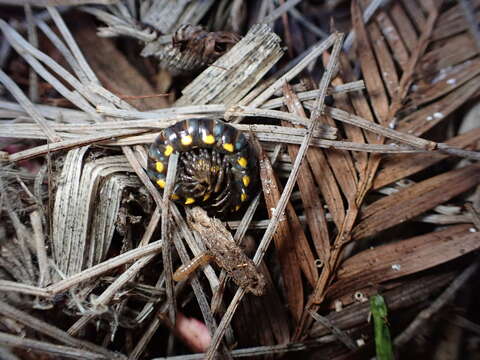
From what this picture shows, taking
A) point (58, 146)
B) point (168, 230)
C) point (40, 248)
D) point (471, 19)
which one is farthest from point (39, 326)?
point (471, 19)

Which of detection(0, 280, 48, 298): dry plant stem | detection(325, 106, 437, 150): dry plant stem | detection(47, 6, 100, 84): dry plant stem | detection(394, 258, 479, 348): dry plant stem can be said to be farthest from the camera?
detection(47, 6, 100, 84): dry plant stem

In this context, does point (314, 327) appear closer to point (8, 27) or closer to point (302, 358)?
point (302, 358)

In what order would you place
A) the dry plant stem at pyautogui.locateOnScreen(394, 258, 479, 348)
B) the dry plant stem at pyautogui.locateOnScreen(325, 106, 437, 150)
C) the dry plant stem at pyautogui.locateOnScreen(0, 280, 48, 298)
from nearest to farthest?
the dry plant stem at pyautogui.locateOnScreen(0, 280, 48, 298) < the dry plant stem at pyautogui.locateOnScreen(325, 106, 437, 150) < the dry plant stem at pyautogui.locateOnScreen(394, 258, 479, 348)

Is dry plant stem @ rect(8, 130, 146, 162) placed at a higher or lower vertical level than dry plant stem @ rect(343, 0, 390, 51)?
lower

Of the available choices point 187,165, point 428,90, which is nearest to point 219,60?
point 187,165

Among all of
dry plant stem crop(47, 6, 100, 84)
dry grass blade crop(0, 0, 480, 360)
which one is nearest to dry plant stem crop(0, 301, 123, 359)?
dry grass blade crop(0, 0, 480, 360)

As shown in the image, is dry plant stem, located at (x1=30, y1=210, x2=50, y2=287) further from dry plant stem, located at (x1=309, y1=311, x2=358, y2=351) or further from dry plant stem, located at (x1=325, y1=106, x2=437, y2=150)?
dry plant stem, located at (x1=325, y1=106, x2=437, y2=150)

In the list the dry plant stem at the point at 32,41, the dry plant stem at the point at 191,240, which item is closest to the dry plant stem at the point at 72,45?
the dry plant stem at the point at 32,41
